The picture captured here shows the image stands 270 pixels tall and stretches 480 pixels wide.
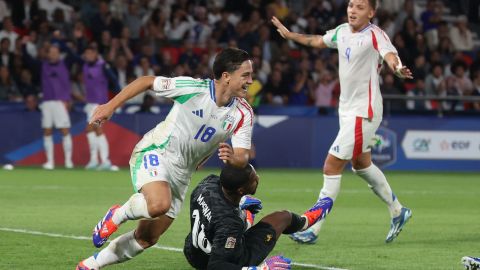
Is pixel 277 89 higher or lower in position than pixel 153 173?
lower

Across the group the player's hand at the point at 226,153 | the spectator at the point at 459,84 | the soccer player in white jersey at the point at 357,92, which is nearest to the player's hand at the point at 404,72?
the soccer player in white jersey at the point at 357,92

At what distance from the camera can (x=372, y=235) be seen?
420 inches

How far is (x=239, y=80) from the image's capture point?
305 inches

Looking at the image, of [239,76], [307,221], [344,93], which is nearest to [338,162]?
[344,93]

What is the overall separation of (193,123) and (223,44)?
1642cm

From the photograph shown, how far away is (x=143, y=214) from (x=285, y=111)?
1422 centimetres

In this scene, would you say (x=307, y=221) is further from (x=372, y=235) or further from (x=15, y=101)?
(x=15, y=101)

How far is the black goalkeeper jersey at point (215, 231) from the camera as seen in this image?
7145 millimetres

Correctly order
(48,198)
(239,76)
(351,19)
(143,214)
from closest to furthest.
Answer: (143,214) → (239,76) → (351,19) → (48,198)

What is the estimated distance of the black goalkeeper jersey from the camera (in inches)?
281

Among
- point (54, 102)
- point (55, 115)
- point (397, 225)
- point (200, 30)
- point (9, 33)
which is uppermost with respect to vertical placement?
point (397, 225)

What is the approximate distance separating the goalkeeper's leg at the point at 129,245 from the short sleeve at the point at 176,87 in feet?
2.96

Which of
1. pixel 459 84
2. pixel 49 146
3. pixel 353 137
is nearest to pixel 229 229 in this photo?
pixel 353 137

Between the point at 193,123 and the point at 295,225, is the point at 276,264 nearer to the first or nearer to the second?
the point at 295,225
